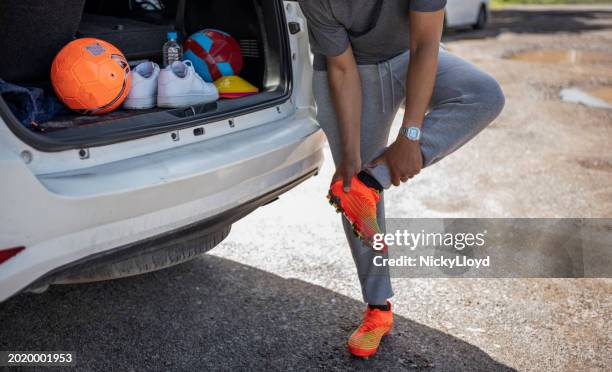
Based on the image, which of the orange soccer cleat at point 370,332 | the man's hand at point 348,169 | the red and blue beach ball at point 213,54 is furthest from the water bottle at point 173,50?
the orange soccer cleat at point 370,332

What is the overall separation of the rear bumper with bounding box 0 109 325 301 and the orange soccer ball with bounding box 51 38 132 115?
46 cm

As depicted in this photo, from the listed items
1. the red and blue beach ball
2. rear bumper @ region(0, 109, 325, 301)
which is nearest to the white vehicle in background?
the red and blue beach ball

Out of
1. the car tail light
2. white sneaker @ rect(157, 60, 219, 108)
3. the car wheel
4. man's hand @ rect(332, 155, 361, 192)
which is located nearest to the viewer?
the car tail light

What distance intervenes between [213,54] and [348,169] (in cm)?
105

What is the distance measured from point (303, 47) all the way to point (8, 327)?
1739mm

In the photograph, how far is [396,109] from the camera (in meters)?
2.80

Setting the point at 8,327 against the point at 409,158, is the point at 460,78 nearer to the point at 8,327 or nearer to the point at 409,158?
the point at 409,158

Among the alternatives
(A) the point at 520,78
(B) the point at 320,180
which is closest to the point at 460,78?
(B) the point at 320,180

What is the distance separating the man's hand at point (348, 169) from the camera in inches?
105

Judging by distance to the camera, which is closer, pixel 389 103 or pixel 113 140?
pixel 113 140

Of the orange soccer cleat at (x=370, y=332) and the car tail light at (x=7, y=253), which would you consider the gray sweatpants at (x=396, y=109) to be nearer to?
the orange soccer cleat at (x=370, y=332)

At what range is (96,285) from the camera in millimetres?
3406

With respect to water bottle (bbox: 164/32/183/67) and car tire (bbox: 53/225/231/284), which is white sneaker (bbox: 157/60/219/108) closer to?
water bottle (bbox: 164/32/183/67)

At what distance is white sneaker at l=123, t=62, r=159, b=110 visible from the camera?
292 centimetres
